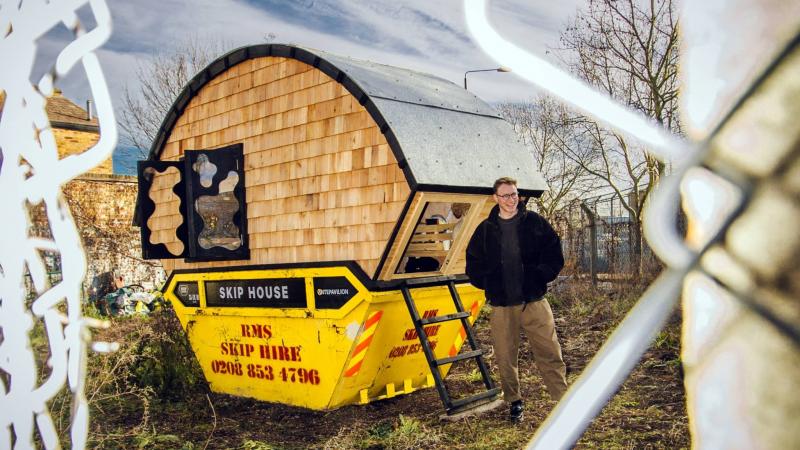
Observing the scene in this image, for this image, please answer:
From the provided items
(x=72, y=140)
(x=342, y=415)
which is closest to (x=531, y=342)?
(x=342, y=415)

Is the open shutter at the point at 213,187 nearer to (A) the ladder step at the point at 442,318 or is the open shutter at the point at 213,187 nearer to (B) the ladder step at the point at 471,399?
(A) the ladder step at the point at 442,318

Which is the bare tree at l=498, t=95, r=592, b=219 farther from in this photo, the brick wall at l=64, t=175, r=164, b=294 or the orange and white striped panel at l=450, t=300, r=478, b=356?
the brick wall at l=64, t=175, r=164, b=294

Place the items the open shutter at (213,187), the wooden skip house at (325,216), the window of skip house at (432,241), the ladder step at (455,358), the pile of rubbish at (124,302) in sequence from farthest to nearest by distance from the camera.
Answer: the pile of rubbish at (124,302)
the open shutter at (213,187)
the window of skip house at (432,241)
the wooden skip house at (325,216)
the ladder step at (455,358)

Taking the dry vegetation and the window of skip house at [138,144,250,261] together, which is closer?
the dry vegetation

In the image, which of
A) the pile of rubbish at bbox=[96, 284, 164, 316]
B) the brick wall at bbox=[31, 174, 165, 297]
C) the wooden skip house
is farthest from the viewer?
the brick wall at bbox=[31, 174, 165, 297]

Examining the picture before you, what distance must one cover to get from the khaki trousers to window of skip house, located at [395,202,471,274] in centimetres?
97

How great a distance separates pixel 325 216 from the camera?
5.97 metres

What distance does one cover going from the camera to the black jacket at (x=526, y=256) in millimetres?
5145

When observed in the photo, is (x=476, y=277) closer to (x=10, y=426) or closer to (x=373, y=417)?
(x=373, y=417)

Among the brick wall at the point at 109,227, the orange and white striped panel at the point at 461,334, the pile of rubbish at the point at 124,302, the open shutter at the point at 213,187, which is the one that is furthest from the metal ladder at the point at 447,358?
A: the brick wall at the point at 109,227

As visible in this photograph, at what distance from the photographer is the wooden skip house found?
551 centimetres

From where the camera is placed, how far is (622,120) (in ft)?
5.13

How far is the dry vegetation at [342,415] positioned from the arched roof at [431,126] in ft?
5.98

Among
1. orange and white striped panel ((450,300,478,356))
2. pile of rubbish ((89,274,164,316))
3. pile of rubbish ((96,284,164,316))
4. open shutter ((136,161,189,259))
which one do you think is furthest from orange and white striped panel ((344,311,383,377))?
pile of rubbish ((96,284,164,316))
